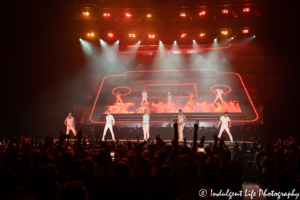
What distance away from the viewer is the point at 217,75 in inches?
653

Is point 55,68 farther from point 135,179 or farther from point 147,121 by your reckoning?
point 135,179

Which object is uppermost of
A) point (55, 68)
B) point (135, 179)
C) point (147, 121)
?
point (55, 68)

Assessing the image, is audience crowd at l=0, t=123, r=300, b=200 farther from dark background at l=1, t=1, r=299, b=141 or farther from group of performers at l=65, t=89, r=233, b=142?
dark background at l=1, t=1, r=299, b=141

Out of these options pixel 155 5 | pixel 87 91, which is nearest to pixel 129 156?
pixel 155 5

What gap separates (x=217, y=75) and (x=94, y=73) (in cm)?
897

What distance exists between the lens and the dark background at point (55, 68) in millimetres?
14266

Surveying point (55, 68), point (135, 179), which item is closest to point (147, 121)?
point (55, 68)

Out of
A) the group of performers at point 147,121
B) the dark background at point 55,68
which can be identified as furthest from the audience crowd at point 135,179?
the dark background at point 55,68

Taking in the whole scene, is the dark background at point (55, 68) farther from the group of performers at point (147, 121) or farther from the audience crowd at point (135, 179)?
the audience crowd at point (135, 179)

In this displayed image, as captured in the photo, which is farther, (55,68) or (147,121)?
(55,68)

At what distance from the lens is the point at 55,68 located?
16656mm

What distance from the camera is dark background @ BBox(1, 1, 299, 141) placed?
46.8 feet

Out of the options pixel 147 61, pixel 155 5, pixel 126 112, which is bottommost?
pixel 126 112

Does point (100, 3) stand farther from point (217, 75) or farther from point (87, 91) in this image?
point (217, 75)
